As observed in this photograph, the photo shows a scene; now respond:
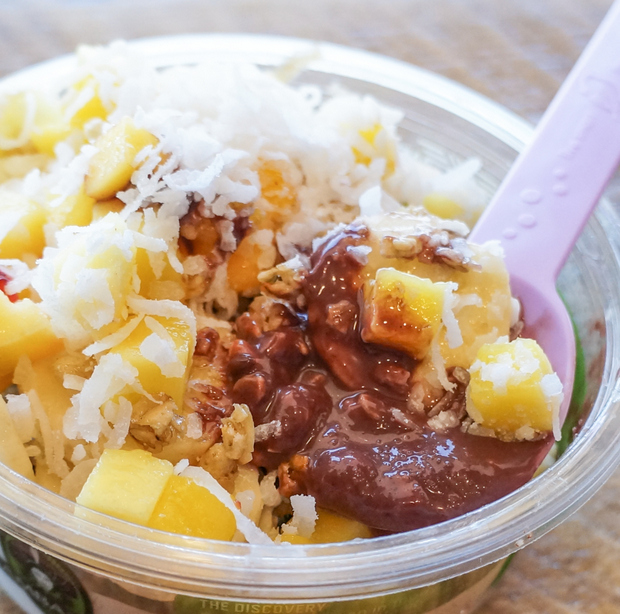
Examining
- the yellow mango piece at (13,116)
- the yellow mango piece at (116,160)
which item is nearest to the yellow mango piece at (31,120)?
the yellow mango piece at (13,116)

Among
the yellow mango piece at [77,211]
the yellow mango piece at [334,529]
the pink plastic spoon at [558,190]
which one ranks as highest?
the pink plastic spoon at [558,190]

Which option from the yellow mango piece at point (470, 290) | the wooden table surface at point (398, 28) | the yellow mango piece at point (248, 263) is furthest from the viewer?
the wooden table surface at point (398, 28)

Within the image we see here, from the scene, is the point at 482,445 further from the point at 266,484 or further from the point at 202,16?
the point at 202,16

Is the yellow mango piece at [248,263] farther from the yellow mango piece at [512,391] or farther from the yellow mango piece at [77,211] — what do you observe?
the yellow mango piece at [512,391]

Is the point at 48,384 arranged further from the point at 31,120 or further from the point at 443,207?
the point at 443,207

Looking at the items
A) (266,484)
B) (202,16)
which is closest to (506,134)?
(266,484)

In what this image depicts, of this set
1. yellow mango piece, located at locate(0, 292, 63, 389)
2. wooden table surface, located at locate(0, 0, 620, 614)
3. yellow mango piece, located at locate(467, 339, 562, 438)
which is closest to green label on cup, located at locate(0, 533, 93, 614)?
yellow mango piece, located at locate(0, 292, 63, 389)

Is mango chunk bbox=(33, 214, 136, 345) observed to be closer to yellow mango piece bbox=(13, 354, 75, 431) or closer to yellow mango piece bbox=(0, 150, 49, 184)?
yellow mango piece bbox=(13, 354, 75, 431)
